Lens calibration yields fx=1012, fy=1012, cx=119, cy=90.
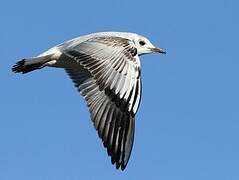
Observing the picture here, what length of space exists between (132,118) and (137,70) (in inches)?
29.5

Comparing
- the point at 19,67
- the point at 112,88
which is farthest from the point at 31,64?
the point at 112,88

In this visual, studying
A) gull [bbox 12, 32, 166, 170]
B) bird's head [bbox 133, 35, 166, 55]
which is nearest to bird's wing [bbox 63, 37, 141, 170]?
gull [bbox 12, 32, 166, 170]

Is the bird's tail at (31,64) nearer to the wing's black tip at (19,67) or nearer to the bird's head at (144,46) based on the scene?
the wing's black tip at (19,67)

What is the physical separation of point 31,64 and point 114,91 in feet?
8.01

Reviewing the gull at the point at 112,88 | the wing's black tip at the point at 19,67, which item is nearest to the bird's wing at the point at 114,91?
the gull at the point at 112,88

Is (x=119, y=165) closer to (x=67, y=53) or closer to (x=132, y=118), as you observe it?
(x=132, y=118)

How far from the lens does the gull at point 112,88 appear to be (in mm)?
15414

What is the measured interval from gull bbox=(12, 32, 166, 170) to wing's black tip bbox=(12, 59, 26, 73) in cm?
94

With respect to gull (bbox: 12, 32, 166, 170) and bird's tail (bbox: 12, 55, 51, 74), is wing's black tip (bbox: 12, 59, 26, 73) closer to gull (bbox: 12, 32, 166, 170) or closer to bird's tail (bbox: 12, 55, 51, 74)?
bird's tail (bbox: 12, 55, 51, 74)

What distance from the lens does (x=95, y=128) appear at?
15773mm

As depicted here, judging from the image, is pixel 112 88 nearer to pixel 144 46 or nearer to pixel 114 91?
pixel 114 91

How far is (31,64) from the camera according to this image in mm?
17375

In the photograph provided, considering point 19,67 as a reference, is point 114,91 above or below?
below

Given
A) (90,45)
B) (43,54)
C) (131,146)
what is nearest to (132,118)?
(131,146)
